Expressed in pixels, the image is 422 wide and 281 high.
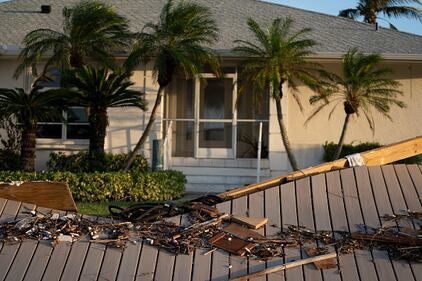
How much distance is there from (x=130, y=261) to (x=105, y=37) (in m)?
10.3

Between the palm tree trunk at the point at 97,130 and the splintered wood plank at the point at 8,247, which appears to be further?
the palm tree trunk at the point at 97,130

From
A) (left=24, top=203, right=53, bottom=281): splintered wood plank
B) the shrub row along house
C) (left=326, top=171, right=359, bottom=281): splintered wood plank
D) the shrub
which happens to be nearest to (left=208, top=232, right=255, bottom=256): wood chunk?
(left=326, top=171, right=359, bottom=281): splintered wood plank

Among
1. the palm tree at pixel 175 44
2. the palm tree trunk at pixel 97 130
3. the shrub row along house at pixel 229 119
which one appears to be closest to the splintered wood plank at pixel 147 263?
the palm tree at pixel 175 44

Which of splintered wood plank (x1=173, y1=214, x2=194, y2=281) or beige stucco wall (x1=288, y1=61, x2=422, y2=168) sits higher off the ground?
beige stucco wall (x1=288, y1=61, x2=422, y2=168)

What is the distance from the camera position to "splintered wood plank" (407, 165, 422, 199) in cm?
590

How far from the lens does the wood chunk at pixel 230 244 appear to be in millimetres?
4785

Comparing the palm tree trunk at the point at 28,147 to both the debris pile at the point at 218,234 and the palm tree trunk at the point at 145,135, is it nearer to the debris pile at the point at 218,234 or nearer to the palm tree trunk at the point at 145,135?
the palm tree trunk at the point at 145,135

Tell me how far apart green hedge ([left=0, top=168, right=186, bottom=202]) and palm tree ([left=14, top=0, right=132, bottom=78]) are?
2.75 metres

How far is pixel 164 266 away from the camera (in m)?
4.63

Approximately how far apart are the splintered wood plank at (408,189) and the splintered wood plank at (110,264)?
2780mm

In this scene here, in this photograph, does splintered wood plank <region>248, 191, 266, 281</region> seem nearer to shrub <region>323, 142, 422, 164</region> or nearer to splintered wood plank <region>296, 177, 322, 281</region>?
splintered wood plank <region>296, 177, 322, 281</region>

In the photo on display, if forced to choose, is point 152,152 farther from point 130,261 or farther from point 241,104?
point 130,261

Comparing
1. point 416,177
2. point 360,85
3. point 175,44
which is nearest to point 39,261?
point 416,177

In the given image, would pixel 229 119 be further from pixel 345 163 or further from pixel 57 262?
pixel 57 262
